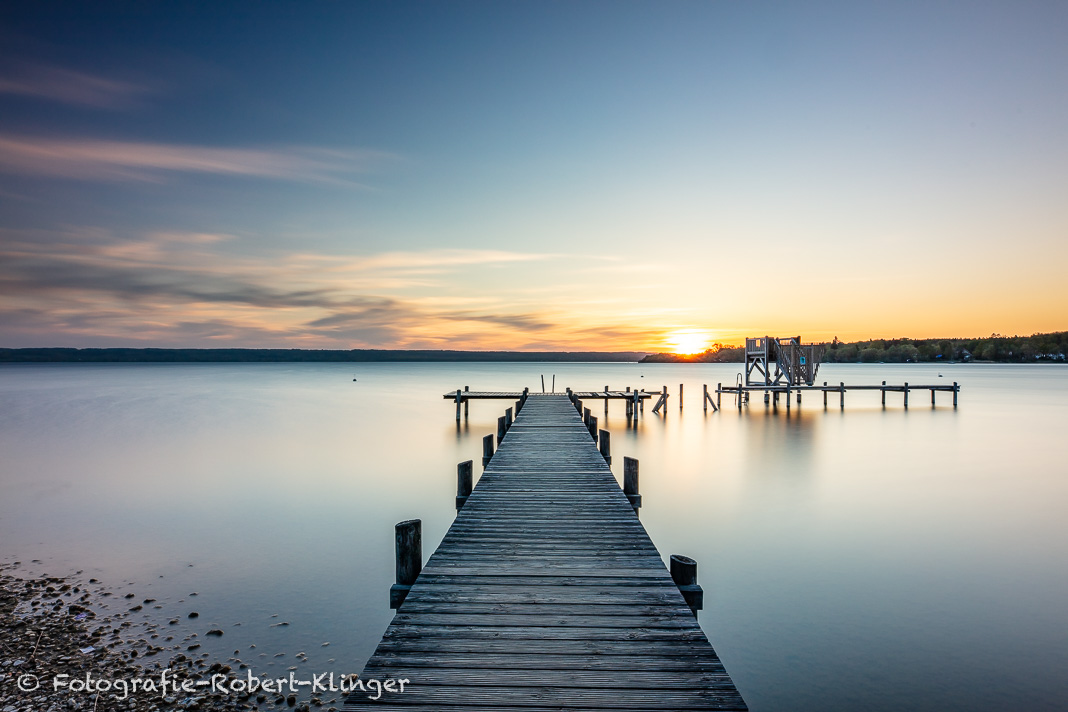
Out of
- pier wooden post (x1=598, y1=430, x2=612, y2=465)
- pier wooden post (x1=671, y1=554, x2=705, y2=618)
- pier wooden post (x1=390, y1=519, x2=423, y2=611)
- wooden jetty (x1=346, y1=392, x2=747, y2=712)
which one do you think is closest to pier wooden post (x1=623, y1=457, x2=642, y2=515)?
wooden jetty (x1=346, y1=392, x2=747, y2=712)

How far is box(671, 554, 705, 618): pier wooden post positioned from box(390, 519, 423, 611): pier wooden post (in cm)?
253

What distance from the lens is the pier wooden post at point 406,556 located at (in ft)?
18.7

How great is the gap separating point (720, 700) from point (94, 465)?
22875mm

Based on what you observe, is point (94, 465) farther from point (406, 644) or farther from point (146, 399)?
point (146, 399)

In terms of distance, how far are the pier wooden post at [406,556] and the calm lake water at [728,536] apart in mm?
1931

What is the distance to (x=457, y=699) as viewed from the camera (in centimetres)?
375

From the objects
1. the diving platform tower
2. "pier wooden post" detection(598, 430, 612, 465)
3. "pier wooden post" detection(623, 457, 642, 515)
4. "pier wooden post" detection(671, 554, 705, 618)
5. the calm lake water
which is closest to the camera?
"pier wooden post" detection(671, 554, 705, 618)

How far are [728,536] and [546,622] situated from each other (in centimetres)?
867

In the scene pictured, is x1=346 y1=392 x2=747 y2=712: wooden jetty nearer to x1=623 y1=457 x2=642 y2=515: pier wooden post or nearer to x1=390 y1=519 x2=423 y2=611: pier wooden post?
x1=390 y1=519 x2=423 y2=611: pier wooden post

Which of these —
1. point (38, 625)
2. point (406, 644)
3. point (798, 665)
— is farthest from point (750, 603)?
point (38, 625)

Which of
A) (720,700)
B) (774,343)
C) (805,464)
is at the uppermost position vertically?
(774,343)

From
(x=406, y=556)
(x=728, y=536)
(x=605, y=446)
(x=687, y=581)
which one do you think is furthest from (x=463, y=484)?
(x=728, y=536)

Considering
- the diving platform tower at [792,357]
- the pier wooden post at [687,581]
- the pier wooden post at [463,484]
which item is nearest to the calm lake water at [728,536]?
the pier wooden post at [463,484]

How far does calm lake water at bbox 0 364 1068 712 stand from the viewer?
23.2 feet
